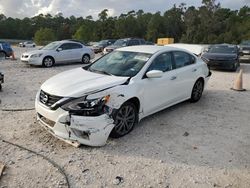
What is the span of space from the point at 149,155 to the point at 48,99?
1.92 meters

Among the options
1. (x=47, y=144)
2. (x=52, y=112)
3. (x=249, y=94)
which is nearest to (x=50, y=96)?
(x=52, y=112)

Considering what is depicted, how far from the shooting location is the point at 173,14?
91375 millimetres

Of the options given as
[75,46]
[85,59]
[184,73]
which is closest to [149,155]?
[184,73]

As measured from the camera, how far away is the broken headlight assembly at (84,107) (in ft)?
14.9

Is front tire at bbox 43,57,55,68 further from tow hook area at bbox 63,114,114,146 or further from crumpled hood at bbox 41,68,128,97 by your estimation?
tow hook area at bbox 63,114,114,146

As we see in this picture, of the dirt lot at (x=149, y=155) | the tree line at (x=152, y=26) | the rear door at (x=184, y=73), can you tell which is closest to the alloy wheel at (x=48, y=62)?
the dirt lot at (x=149, y=155)

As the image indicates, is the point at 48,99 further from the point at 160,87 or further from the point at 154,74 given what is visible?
the point at 160,87

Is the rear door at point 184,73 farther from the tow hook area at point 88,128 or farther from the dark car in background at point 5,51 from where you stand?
the dark car in background at point 5,51

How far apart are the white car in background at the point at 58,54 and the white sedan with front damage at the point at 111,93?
9.19 metres

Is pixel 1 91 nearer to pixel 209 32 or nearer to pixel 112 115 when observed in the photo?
pixel 112 115

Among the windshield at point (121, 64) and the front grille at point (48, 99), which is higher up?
the windshield at point (121, 64)

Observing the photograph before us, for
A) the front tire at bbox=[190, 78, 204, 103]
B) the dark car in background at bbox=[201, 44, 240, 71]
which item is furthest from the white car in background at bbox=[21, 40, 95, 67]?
the front tire at bbox=[190, 78, 204, 103]

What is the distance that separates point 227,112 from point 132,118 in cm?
291

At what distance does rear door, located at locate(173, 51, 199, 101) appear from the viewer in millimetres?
6676
